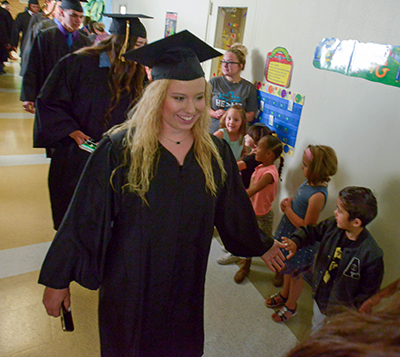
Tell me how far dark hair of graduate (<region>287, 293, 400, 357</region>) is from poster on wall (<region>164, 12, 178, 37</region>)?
5.58 meters

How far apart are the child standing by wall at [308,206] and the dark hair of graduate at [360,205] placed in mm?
409

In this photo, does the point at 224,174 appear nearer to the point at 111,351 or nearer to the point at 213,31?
the point at 111,351

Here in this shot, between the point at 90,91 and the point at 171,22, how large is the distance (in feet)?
12.5

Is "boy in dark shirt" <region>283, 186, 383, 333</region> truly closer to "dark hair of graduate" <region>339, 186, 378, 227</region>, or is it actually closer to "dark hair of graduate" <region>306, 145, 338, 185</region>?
"dark hair of graduate" <region>339, 186, 378, 227</region>

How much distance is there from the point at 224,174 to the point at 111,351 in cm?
91

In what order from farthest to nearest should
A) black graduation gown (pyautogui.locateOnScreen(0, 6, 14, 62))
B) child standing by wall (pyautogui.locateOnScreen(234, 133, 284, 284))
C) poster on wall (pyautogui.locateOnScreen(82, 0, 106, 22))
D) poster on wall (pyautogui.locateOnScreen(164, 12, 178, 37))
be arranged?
poster on wall (pyautogui.locateOnScreen(82, 0, 106, 22)), black graduation gown (pyautogui.locateOnScreen(0, 6, 14, 62)), poster on wall (pyautogui.locateOnScreen(164, 12, 178, 37)), child standing by wall (pyautogui.locateOnScreen(234, 133, 284, 284))

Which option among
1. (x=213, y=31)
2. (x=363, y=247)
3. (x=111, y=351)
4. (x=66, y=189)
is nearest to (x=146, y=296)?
(x=111, y=351)

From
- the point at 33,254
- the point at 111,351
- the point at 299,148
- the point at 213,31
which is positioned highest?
the point at 213,31

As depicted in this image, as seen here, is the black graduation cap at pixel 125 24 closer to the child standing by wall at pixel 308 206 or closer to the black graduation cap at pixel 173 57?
the black graduation cap at pixel 173 57

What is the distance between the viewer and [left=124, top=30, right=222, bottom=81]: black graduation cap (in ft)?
4.16

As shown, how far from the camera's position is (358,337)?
38 centimetres

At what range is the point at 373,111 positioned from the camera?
224 cm

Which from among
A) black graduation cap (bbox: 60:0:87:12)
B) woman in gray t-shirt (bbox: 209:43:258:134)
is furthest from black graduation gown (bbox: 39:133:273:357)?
black graduation cap (bbox: 60:0:87:12)

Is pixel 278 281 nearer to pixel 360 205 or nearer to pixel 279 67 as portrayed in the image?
pixel 360 205
